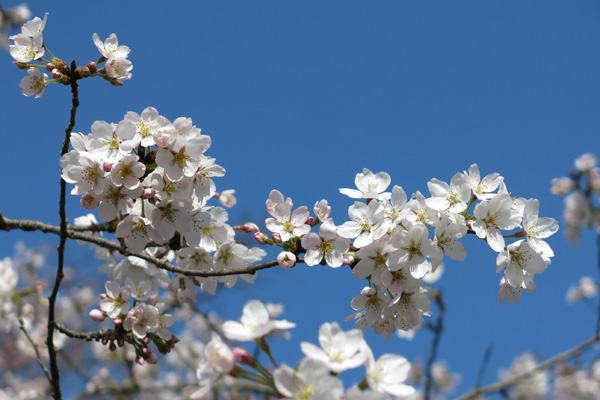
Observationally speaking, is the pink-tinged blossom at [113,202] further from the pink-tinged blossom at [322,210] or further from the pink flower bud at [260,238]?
the pink-tinged blossom at [322,210]

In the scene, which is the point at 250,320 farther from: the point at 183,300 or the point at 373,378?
the point at 183,300

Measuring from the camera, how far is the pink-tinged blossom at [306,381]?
137 centimetres

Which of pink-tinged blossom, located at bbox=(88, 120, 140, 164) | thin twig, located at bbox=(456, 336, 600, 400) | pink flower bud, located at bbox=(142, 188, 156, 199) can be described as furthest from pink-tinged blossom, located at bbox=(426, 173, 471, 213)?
thin twig, located at bbox=(456, 336, 600, 400)

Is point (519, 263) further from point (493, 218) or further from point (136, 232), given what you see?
point (136, 232)

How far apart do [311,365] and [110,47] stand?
1.84 m

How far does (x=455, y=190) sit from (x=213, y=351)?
4.48ft

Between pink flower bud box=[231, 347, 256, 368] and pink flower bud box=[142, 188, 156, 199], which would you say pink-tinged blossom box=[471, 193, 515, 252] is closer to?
pink flower bud box=[231, 347, 256, 368]

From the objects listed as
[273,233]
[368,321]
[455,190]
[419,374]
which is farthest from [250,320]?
[419,374]

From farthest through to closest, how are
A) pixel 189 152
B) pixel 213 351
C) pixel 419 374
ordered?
pixel 419 374 → pixel 189 152 → pixel 213 351

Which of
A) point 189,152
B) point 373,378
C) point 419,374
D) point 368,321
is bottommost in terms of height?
point 373,378

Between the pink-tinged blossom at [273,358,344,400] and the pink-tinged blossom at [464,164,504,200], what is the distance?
1336mm

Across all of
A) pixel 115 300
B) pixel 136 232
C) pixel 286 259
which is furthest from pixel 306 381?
pixel 115 300

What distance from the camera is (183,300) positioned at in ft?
9.27

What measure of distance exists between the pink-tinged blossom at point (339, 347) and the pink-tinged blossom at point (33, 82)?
177 centimetres
